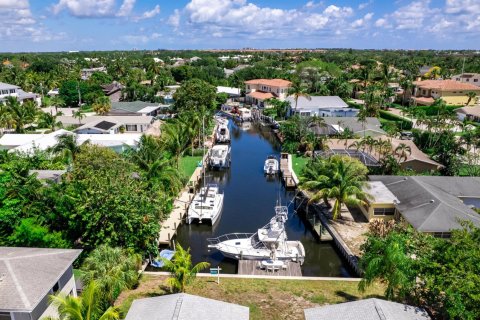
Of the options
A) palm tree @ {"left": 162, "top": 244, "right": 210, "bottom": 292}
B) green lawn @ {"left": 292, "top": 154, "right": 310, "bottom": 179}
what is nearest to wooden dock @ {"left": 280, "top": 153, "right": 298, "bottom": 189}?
green lawn @ {"left": 292, "top": 154, "right": 310, "bottom": 179}

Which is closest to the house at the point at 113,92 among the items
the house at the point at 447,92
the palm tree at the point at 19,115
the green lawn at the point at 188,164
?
the palm tree at the point at 19,115

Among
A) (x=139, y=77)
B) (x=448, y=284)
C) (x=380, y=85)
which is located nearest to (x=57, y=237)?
(x=448, y=284)

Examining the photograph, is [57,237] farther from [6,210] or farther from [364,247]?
[364,247]

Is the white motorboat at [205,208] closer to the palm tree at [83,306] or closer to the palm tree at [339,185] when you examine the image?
the palm tree at [339,185]

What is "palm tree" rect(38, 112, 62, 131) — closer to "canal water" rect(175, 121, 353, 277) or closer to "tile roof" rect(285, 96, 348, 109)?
"canal water" rect(175, 121, 353, 277)

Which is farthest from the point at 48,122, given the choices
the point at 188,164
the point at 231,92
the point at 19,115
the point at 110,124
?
the point at 231,92

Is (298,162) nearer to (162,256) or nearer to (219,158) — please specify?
(219,158)

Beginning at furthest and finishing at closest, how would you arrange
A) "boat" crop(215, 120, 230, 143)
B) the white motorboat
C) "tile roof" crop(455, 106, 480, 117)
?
"tile roof" crop(455, 106, 480, 117) < "boat" crop(215, 120, 230, 143) < the white motorboat
